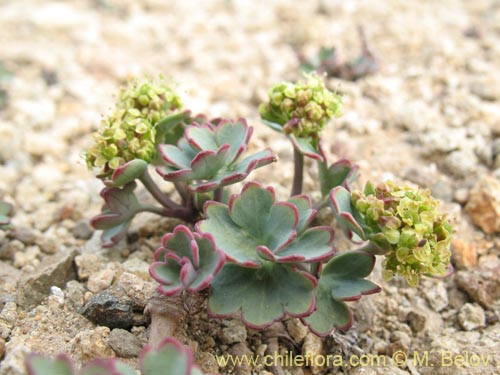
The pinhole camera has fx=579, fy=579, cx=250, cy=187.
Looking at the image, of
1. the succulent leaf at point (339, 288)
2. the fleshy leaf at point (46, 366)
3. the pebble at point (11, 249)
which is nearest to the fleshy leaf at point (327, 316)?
the succulent leaf at point (339, 288)

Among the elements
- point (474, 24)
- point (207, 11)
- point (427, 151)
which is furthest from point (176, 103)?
point (474, 24)

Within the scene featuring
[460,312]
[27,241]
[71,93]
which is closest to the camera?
[460,312]

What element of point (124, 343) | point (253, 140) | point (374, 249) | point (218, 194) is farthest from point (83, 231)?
point (374, 249)

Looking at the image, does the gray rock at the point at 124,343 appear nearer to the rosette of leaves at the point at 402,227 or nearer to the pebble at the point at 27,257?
the pebble at the point at 27,257

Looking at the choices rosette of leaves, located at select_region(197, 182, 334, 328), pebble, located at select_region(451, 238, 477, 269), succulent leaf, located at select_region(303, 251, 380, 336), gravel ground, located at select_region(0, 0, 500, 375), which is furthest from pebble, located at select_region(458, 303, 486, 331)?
rosette of leaves, located at select_region(197, 182, 334, 328)

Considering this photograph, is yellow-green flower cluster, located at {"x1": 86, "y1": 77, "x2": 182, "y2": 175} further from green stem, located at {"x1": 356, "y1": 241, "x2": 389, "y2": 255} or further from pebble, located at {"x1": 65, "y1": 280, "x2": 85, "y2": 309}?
green stem, located at {"x1": 356, "y1": 241, "x2": 389, "y2": 255}

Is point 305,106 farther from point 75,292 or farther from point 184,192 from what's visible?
point 75,292

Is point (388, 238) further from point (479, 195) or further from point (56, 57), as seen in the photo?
point (56, 57)
